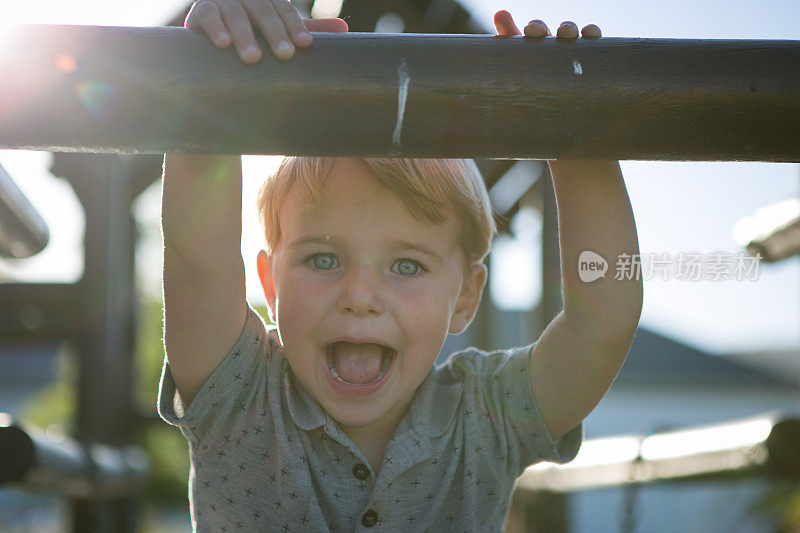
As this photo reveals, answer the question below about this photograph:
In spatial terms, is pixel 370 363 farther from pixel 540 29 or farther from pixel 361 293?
pixel 540 29

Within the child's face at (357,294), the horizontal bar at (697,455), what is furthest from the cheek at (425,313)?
the horizontal bar at (697,455)

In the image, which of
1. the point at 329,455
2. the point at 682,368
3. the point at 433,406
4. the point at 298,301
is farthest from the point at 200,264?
the point at 682,368

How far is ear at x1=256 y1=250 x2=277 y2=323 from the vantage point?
1.40 metres

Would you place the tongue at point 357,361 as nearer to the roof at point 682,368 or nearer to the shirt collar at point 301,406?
→ the shirt collar at point 301,406

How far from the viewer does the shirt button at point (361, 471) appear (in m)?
1.29

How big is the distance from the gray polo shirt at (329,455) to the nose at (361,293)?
164mm

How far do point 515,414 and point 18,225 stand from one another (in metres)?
0.84

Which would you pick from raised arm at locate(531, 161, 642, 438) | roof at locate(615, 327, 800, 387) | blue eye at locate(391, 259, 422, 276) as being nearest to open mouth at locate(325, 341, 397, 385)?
blue eye at locate(391, 259, 422, 276)

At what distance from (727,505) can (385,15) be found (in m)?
2.48

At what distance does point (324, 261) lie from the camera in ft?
4.04

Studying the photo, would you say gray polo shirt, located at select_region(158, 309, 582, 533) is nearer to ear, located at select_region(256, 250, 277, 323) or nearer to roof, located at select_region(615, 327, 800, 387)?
ear, located at select_region(256, 250, 277, 323)

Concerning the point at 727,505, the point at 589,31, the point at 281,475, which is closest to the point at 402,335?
the point at 281,475

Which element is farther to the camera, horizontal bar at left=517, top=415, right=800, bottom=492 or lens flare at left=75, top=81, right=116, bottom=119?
horizontal bar at left=517, top=415, right=800, bottom=492

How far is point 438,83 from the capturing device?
0.66 m
